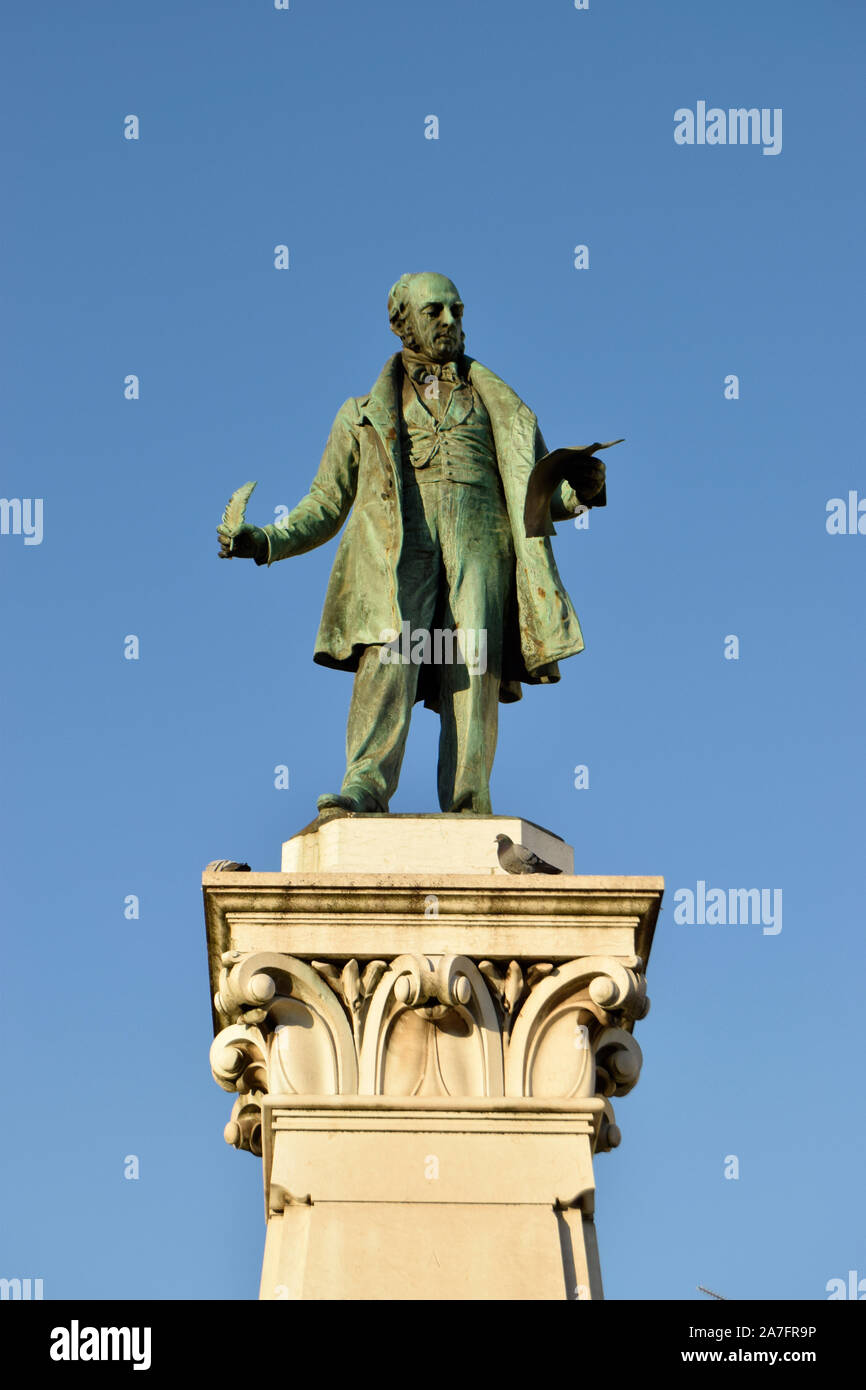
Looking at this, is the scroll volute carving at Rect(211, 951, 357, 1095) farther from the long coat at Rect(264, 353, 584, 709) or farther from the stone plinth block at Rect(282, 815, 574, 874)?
the long coat at Rect(264, 353, 584, 709)

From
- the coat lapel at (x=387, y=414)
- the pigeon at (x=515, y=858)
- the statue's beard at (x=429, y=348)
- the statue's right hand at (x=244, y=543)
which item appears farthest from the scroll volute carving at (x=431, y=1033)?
the statue's beard at (x=429, y=348)

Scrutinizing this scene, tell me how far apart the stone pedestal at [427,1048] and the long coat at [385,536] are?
1.76 metres

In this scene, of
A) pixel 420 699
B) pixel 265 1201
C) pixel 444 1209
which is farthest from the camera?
pixel 420 699

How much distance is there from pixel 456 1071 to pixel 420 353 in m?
4.96

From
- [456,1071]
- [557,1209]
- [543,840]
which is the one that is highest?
[543,840]

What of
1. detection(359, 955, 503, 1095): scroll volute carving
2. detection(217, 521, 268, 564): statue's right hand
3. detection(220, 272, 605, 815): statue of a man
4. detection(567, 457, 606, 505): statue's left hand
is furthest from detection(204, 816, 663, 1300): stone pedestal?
detection(567, 457, 606, 505): statue's left hand

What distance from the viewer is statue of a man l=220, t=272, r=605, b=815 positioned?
13.8m

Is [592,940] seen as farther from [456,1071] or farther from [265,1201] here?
[265,1201]

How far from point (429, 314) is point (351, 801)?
3.41 meters

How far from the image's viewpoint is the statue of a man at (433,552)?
13.8 metres

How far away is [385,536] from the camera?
1420 cm

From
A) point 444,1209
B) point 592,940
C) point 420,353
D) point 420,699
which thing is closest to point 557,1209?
point 444,1209

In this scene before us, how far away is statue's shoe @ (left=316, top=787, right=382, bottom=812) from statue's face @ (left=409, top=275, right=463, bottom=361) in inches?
123
